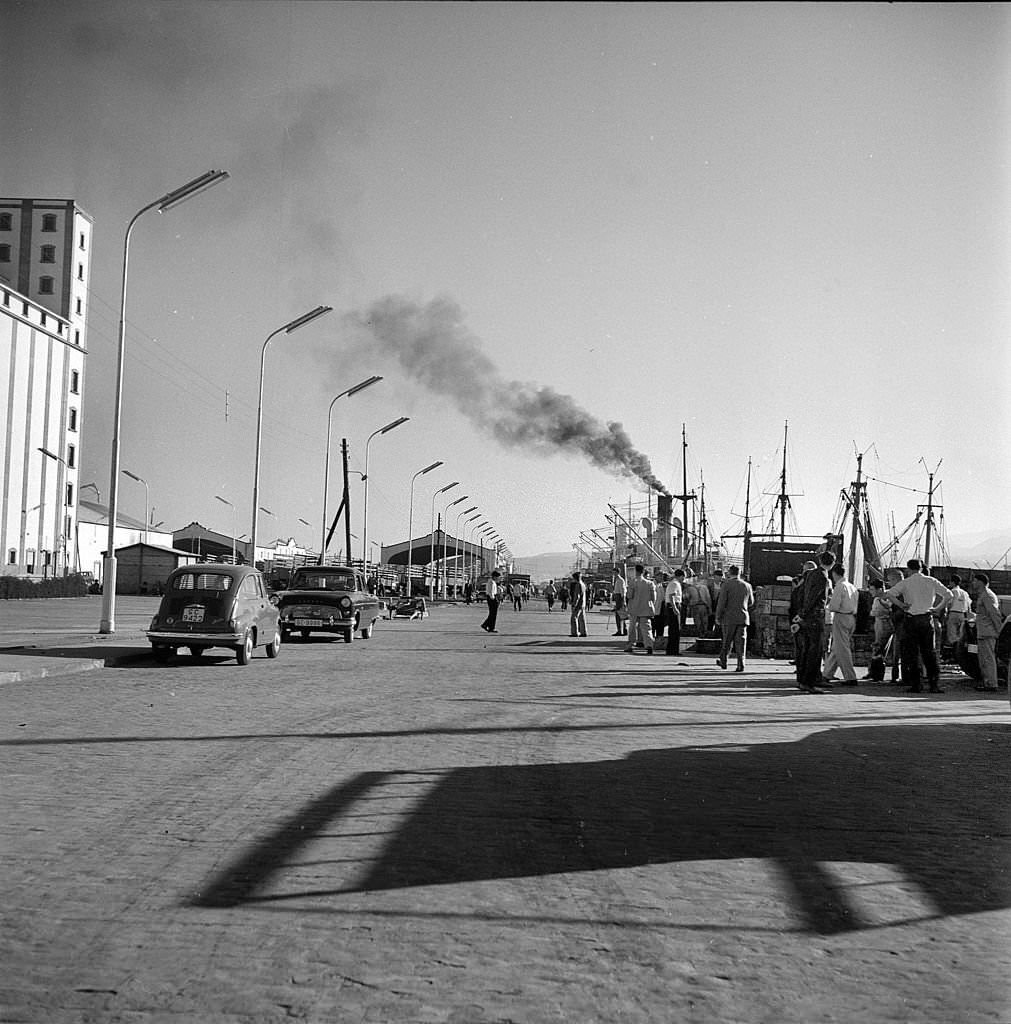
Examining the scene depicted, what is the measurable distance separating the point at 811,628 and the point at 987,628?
2845mm

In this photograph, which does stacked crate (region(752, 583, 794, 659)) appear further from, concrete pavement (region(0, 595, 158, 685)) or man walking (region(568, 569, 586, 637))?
concrete pavement (region(0, 595, 158, 685))

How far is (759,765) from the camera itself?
9359mm

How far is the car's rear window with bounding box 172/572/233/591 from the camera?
62.3 ft

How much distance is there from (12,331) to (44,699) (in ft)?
222

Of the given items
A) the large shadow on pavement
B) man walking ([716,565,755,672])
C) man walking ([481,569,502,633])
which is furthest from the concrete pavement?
man walking ([481,569,502,633])

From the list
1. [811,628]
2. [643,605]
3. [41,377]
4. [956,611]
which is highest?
[41,377]

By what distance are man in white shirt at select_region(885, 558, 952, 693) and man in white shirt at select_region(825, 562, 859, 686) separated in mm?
658

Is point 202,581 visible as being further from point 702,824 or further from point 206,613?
point 702,824

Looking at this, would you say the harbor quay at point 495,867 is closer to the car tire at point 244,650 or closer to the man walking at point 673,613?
the car tire at point 244,650

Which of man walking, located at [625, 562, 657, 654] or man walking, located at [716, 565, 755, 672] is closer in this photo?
man walking, located at [716, 565, 755, 672]

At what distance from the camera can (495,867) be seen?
5.76m

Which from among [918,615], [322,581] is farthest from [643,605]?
[918,615]

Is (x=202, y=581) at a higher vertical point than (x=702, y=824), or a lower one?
higher

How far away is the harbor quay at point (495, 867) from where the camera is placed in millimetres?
4078
